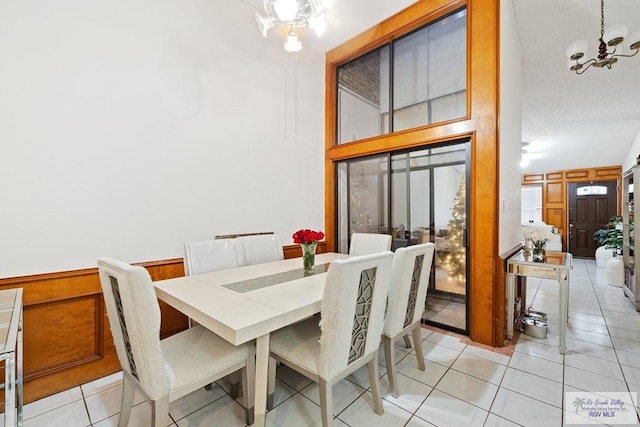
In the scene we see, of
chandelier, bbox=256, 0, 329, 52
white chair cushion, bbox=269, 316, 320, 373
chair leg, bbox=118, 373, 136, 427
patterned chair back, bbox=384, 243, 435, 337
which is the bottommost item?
chair leg, bbox=118, 373, 136, 427

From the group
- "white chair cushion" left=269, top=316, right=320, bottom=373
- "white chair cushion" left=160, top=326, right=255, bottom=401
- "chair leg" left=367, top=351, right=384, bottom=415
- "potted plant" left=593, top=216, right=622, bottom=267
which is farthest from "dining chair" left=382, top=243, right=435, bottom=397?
"potted plant" left=593, top=216, right=622, bottom=267

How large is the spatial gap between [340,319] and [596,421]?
5.40 feet

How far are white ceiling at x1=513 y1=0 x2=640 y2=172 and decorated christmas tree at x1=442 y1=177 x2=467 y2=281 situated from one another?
6.09ft

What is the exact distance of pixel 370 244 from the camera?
2869 mm

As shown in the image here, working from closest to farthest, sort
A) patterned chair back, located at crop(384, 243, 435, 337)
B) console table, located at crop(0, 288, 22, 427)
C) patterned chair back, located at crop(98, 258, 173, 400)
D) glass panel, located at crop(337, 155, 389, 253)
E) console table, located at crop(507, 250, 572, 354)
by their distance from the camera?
console table, located at crop(0, 288, 22, 427) < patterned chair back, located at crop(98, 258, 173, 400) < patterned chair back, located at crop(384, 243, 435, 337) < console table, located at crop(507, 250, 572, 354) < glass panel, located at crop(337, 155, 389, 253)

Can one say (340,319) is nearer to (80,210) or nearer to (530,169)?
(80,210)

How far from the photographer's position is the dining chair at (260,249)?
2.53m

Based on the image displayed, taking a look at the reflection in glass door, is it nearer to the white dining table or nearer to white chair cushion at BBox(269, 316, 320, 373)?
the white dining table

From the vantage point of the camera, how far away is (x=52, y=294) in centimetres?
188

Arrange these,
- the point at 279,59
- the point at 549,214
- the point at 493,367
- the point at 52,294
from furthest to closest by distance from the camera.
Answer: the point at 549,214, the point at 279,59, the point at 493,367, the point at 52,294

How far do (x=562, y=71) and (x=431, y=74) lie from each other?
6.59 ft

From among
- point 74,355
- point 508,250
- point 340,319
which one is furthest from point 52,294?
point 508,250

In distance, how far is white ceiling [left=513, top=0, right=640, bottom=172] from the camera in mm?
2690

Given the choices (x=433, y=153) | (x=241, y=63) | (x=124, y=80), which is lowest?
(x=433, y=153)
